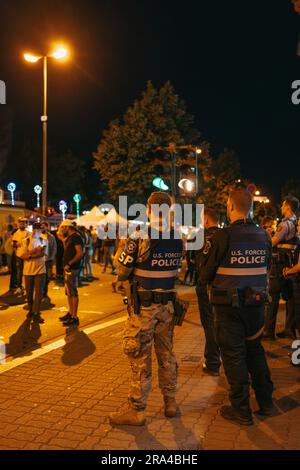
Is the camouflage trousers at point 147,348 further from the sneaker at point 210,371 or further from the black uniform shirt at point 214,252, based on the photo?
the sneaker at point 210,371

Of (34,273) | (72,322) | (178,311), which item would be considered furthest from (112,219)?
(178,311)

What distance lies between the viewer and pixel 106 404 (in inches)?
185

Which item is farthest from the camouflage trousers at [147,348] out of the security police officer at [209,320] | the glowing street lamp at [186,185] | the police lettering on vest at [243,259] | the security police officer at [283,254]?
the glowing street lamp at [186,185]

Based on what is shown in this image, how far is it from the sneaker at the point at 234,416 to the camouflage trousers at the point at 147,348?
0.48m

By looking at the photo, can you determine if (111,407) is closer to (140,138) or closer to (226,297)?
(226,297)

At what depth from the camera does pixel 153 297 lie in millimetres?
4258

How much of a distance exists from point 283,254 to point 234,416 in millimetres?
3252

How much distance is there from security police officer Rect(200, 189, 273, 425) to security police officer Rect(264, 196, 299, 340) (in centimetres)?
262

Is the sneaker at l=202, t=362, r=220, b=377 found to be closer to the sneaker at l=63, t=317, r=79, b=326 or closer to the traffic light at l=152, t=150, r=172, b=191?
the sneaker at l=63, t=317, r=79, b=326
